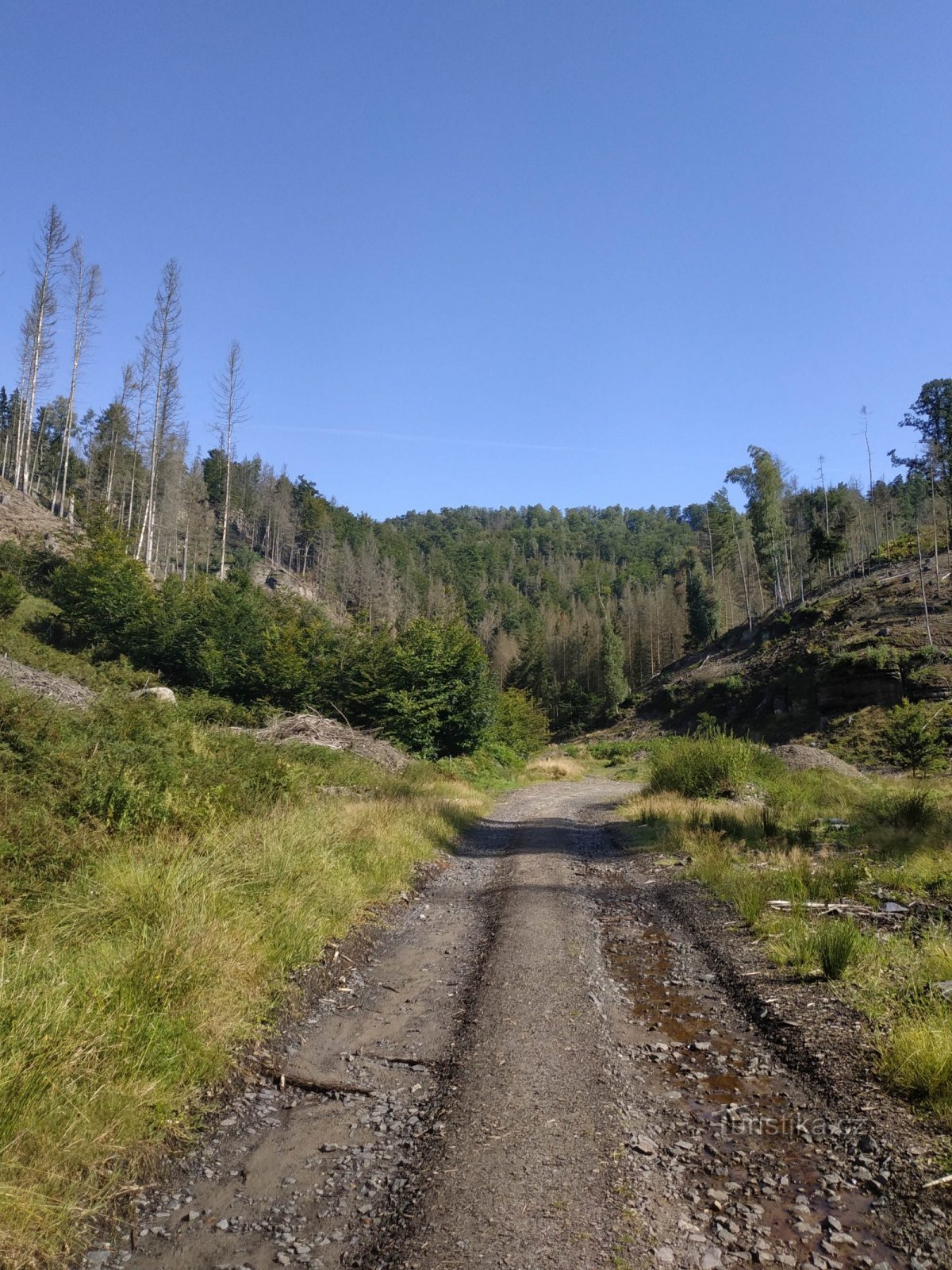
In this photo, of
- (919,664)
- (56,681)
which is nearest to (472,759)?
(56,681)

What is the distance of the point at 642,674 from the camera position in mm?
96062

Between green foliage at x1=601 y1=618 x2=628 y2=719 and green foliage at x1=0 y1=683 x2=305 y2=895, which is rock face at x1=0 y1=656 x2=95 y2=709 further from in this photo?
green foliage at x1=601 y1=618 x2=628 y2=719

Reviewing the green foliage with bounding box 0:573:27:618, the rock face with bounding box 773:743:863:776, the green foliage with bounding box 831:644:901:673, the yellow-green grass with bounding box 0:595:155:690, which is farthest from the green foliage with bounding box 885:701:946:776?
the green foliage with bounding box 0:573:27:618

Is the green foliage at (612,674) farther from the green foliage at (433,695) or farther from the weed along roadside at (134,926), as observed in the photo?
the weed along roadside at (134,926)

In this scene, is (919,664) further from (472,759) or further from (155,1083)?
(155,1083)

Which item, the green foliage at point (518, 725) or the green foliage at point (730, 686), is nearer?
the green foliage at point (518, 725)

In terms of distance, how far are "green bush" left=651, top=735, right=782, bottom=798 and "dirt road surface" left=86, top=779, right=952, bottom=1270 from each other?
10750 millimetres

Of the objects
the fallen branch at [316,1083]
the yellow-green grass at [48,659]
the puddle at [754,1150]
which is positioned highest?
the yellow-green grass at [48,659]

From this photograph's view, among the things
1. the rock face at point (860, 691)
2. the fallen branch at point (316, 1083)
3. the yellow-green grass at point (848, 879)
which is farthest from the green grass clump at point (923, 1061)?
the rock face at point (860, 691)

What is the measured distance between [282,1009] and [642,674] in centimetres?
9403

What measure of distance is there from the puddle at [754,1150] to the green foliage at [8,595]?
3186 centimetres

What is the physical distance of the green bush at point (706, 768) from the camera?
1694 cm

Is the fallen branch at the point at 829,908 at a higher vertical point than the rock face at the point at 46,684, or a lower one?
lower

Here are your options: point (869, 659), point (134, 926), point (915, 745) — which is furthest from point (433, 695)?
point (869, 659)
